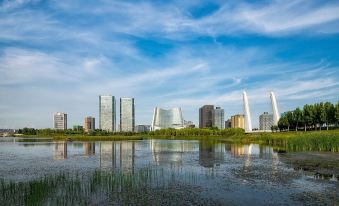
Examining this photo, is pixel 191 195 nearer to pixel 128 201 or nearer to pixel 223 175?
pixel 128 201

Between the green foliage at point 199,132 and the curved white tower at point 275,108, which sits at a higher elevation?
the curved white tower at point 275,108

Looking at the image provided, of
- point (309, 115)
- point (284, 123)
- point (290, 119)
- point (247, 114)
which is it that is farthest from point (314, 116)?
point (247, 114)

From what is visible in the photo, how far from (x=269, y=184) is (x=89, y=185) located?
12917mm

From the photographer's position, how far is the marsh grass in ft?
59.3

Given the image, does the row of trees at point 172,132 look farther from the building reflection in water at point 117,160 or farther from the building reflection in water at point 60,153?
the building reflection in water at point 117,160

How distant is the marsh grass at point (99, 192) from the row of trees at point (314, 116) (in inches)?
3119

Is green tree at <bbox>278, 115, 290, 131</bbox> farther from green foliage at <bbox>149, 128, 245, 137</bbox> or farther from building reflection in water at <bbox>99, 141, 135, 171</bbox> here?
building reflection in water at <bbox>99, 141, 135, 171</bbox>

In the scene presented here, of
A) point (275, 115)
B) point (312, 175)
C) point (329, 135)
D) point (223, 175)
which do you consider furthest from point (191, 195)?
point (275, 115)

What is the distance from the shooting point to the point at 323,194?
803 inches

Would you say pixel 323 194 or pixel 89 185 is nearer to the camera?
pixel 323 194

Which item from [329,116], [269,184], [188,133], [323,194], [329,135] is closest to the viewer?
Answer: [323,194]

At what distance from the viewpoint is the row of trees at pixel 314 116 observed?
93.7 metres

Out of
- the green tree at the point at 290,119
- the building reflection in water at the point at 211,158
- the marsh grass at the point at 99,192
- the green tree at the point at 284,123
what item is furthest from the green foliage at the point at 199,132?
the marsh grass at the point at 99,192

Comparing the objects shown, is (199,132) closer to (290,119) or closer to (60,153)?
(290,119)
